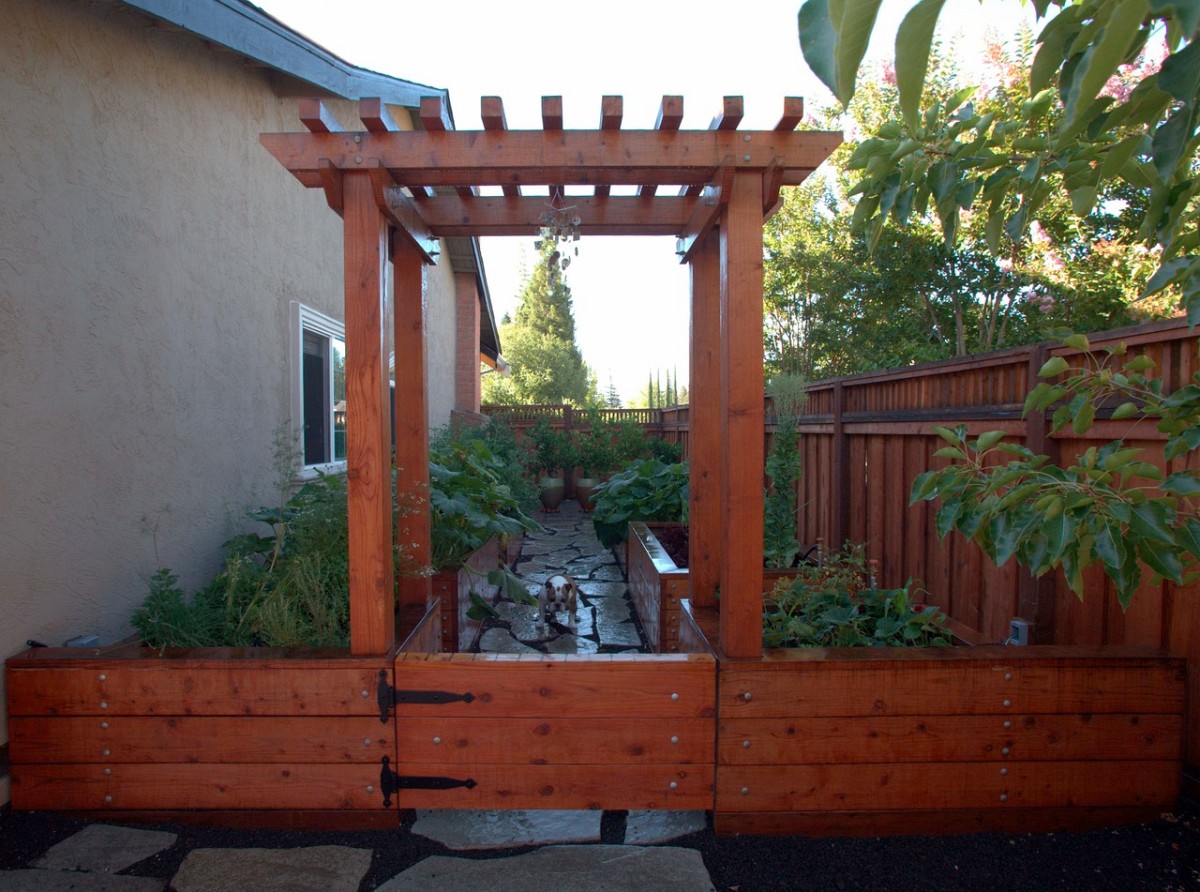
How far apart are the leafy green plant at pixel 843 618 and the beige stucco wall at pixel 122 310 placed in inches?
105

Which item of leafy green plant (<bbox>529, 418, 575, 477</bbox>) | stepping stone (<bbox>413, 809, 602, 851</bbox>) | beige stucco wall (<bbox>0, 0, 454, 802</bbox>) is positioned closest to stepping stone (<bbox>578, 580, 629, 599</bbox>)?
beige stucco wall (<bbox>0, 0, 454, 802</bbox>)

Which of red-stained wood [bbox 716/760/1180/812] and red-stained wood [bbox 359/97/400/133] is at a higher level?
red-stained wood [bbox 359/97/400/133]

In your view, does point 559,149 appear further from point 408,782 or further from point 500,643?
point 500,643

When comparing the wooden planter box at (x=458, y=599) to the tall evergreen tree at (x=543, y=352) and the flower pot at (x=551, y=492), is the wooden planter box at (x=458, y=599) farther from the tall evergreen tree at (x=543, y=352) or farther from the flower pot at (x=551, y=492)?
the tall evergreen tree at (x=543, y=352)

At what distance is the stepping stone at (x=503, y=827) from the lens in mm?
2409

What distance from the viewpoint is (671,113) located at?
2.38m

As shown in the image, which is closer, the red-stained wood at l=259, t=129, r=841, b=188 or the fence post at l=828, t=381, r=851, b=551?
the red-stained wood at l=259, t=129, r=841, b=188

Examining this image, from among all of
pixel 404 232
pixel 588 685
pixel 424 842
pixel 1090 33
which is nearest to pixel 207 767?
pixel 424 842

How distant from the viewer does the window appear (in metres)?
4.90

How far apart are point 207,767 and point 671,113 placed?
2.64 m

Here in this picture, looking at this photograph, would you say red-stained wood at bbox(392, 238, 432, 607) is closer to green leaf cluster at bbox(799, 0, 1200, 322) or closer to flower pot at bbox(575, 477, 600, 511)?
green leaf cluster at bbox(799, 0, 1200, 322)

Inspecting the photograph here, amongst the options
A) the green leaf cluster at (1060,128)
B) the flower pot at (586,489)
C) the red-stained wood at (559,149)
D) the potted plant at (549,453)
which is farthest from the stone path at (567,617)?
the green leaf cluster at (1060,128)

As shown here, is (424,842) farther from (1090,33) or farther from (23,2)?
(23,2)

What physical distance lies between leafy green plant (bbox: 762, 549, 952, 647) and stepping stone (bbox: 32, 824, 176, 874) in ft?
7.08
